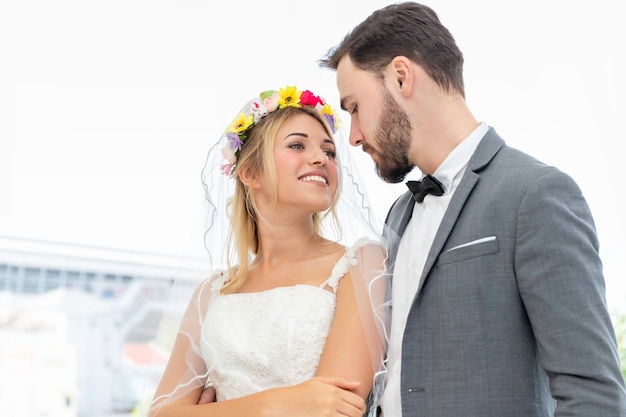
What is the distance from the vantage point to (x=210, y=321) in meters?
2.14

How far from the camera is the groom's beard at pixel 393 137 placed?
193 centimetres

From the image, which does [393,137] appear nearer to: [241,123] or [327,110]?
[327,110]

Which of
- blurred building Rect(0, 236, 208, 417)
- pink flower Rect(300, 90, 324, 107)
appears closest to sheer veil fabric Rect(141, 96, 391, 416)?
pink flower Rect(300, 90, 324, 107)

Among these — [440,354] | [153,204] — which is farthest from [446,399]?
[153,204]

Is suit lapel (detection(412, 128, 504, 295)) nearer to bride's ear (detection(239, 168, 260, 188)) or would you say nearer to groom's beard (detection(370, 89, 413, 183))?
groom's beard (detection(370, 89, 413, 183))

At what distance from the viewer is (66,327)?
4.79 m

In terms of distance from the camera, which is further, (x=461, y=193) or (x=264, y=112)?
(x=264, y=112)

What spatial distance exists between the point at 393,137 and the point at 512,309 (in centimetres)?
58

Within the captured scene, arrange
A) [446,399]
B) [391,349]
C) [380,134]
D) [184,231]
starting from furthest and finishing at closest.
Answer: [184,231]
[380,134]
[391,349]
[446,399]

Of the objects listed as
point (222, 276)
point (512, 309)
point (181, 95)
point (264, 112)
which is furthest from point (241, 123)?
point (181, 95)

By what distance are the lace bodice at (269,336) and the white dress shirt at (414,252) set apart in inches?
8.1

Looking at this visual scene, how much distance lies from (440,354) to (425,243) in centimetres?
29

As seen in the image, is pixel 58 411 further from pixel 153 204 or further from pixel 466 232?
pixel 466 232

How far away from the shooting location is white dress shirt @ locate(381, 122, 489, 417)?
1761 mm
